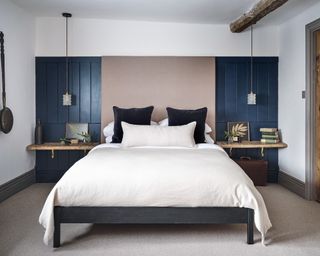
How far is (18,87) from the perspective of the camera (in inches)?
174

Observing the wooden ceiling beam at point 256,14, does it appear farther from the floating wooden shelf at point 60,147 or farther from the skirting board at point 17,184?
the skirting board at point 17,184

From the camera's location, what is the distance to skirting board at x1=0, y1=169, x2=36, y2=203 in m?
4.02

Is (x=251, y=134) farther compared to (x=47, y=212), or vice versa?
(x=251, y=134)

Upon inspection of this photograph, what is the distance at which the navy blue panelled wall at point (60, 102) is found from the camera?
16.5 feet

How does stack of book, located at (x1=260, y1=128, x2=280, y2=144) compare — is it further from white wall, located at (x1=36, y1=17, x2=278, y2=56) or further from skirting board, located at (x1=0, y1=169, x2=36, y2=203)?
skirting board, located at (x1=0, y1=169, x2=36, y2=203)

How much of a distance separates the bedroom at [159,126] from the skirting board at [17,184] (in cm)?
3

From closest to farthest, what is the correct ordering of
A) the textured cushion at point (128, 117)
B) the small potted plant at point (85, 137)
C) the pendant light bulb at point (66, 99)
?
the textured cushion at point (128, 117) < the pendant light bulb at point (66, 99) < the small potted plant at point (85, 137)

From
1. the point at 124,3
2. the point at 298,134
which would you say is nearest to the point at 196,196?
the point at 298,134

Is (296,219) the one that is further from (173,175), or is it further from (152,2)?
(152,2)

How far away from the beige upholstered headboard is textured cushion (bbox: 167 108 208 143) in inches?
17.3

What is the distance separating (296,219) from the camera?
3.33 meters

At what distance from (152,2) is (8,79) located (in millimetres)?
2104

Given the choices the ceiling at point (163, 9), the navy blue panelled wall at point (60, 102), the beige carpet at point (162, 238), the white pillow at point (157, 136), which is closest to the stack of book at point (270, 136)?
the white pillow at point (157, 136)

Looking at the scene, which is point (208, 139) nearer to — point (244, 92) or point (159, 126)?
point (159, 126)
